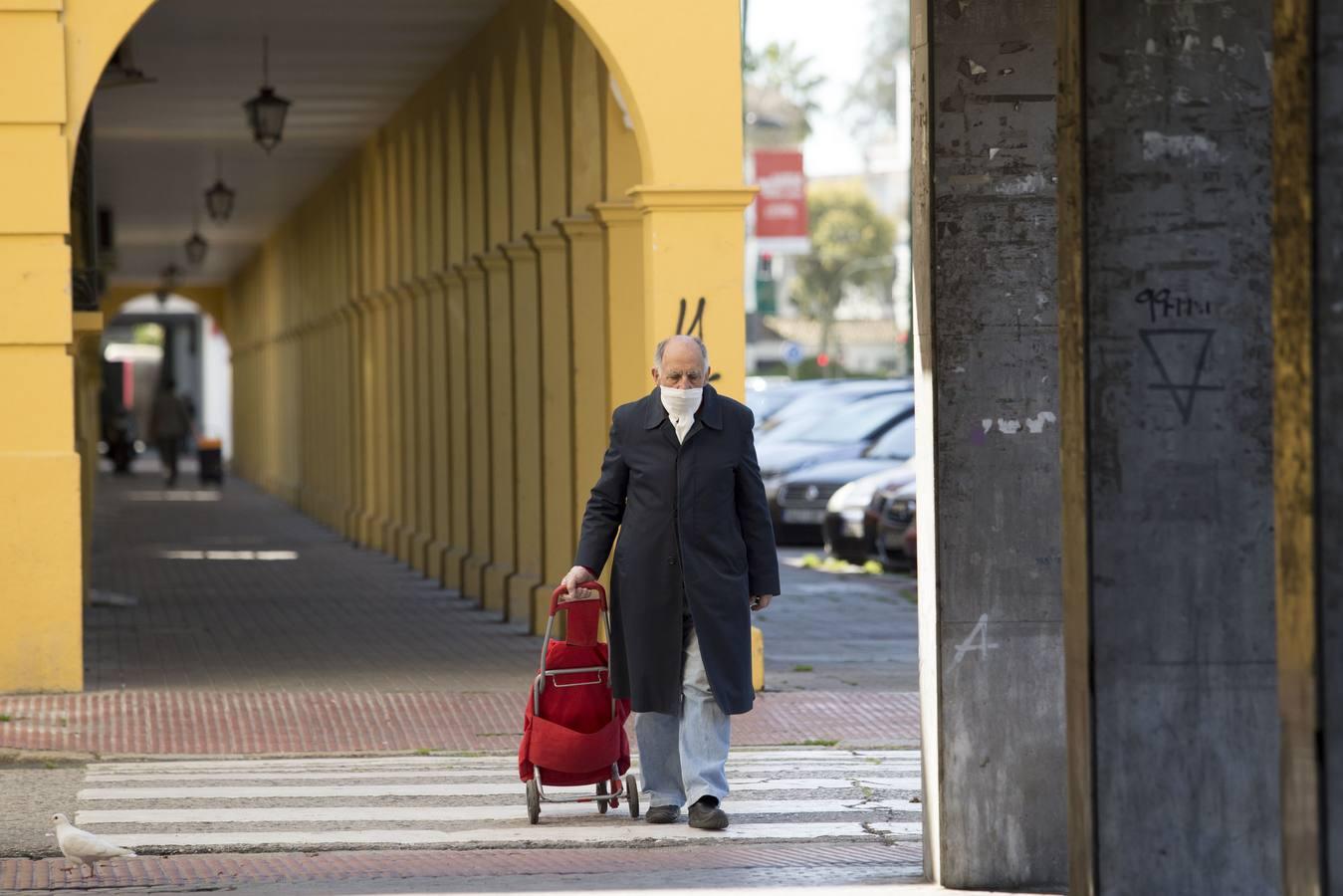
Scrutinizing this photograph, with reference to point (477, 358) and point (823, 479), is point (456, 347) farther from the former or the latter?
point (823, 479)

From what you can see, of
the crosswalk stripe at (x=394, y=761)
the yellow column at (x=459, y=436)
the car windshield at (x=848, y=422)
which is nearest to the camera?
the crosswalk stripe at (x=394, y=761)

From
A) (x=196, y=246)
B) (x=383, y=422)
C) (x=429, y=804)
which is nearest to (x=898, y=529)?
(x=383, y=422)

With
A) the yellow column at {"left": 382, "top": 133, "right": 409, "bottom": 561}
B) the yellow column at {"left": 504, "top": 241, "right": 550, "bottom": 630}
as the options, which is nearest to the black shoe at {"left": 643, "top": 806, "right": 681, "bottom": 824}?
the yellow column at {"left": 504, "top": 241, "right": 550, "bottom": 630}

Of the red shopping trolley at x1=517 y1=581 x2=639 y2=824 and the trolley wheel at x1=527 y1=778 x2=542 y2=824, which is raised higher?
the red shopping trolley at x1=517 y1=581 x2=639 y2=824

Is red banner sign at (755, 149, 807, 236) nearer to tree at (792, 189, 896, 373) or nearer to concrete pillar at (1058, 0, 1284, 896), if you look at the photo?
tree at (792, 189, 896, 373)

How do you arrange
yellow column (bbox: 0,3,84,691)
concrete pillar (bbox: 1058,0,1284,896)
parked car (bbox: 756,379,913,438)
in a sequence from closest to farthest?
concrete pillar (bbox: 1058,0,1284,896) → yellow column (bbox: 0,3,84,691) → parked car (bbox: 756,379,913,438)

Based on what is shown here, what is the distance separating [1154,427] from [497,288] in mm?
12541

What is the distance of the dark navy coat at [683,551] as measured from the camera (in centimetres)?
795

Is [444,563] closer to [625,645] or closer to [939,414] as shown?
[625,645]

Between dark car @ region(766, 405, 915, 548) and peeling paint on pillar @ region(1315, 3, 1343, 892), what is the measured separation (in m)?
18.9

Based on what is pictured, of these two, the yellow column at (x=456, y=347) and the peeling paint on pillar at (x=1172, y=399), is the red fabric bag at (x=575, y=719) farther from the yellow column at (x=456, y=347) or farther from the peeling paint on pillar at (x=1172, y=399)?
the yellow column at (x=456, y=347)

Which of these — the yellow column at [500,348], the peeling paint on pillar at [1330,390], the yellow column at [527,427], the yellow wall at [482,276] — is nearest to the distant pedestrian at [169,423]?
the yellow wall at [482,276]

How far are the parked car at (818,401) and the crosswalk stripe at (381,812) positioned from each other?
1774 centimetres

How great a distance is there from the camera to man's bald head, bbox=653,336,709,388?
8055mm
